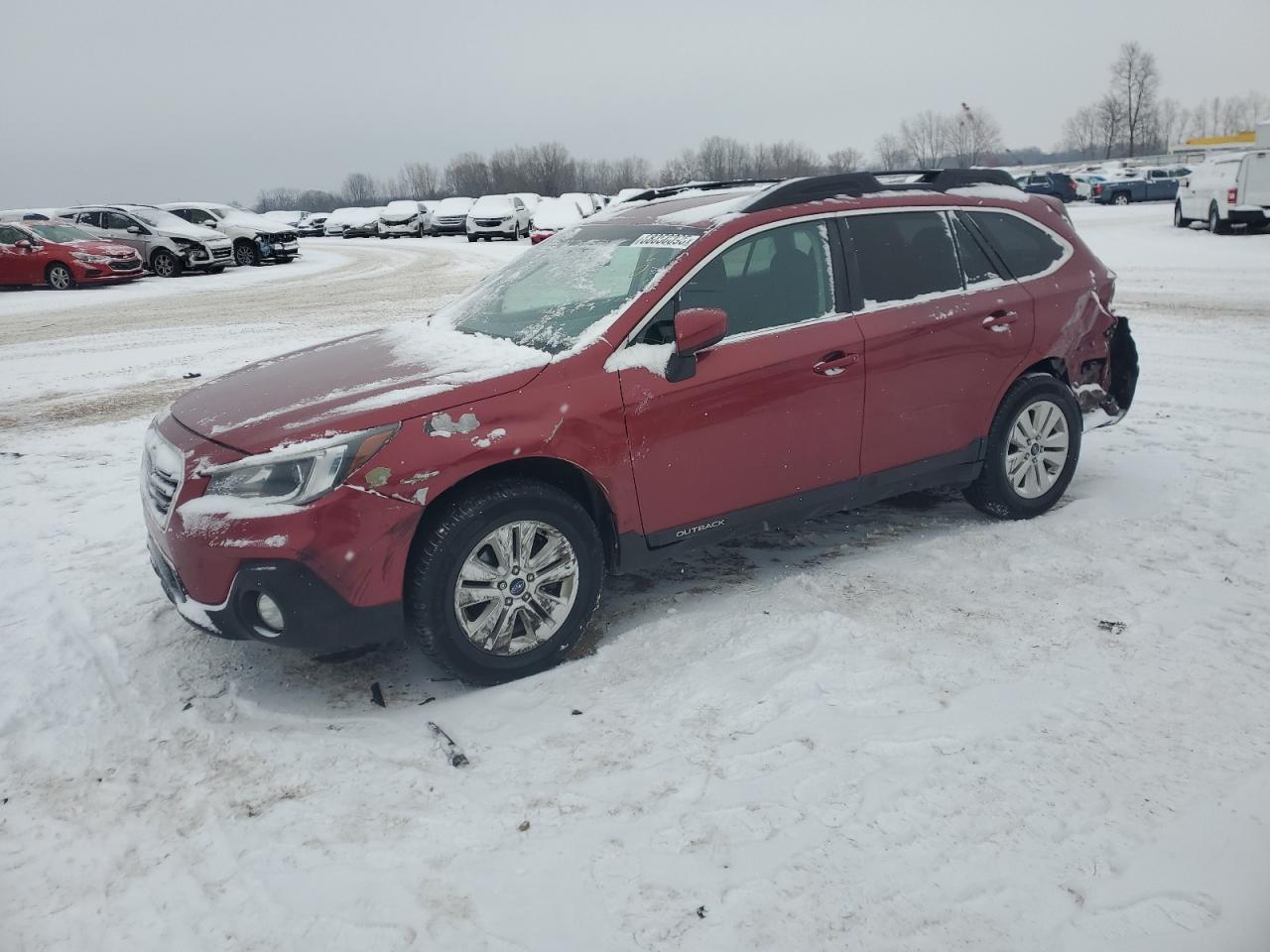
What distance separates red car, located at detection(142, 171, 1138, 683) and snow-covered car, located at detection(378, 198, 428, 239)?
38351 millimetres

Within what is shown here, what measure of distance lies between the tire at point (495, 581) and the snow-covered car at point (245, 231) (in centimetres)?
2487

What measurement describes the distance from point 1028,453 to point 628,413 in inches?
98.0

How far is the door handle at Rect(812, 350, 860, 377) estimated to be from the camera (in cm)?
424

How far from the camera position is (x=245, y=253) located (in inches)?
1031

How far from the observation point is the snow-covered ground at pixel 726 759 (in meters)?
2.52

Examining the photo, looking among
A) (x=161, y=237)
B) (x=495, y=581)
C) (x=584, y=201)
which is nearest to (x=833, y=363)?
(x=495, y=581)

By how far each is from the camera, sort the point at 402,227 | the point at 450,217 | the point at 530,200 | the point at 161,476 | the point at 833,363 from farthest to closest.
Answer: the point at 402,227
the point at 450,217
the point at 530,200
the point at 833,363
the point at 161,476

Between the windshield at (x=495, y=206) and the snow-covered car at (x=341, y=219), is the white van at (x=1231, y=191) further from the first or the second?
the snow-covered car at (x=341, y=219)

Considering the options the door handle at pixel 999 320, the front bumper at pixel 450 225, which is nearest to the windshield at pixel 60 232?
the front bumper at pixel 450 225

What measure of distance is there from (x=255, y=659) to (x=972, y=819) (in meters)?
2.84

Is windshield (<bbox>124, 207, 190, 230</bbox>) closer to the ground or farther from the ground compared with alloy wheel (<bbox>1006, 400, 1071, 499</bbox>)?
farther from the ground

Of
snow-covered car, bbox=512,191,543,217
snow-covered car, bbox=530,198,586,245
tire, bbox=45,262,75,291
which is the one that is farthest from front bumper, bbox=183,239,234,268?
snow-covered car, bbox=512,191,543,217

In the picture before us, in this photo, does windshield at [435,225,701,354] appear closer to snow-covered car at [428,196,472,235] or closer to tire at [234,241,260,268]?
tire at [234,241,260,268]

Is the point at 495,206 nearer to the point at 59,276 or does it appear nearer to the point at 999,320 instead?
the point at 59,276
